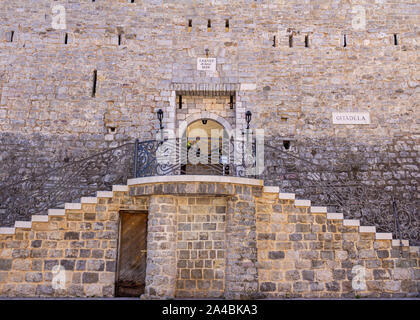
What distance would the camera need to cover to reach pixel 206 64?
31.3 feet

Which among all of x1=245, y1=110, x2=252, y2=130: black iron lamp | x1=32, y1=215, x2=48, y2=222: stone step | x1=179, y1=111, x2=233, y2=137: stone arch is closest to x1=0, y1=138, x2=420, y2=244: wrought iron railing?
x1=179, y1=111, x2=233, y2=137: stone arch

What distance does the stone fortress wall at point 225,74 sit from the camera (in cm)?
914

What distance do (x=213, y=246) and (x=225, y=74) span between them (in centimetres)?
474

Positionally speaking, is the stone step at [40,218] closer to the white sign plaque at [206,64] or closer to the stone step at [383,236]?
the white sign plaque at [206,64]

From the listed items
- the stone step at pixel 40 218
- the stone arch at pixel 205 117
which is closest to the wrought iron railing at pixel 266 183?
the stone arch at pixel 205 117

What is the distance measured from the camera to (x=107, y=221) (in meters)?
6.54

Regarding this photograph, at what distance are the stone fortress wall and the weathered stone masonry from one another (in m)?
2.47

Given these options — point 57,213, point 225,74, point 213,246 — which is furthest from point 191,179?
point 225,74

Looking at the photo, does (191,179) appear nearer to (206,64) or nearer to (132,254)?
(132,254)

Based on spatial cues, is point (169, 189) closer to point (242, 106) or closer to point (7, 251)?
point (7, 251)

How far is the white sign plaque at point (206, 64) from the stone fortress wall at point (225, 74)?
0.46 ft
